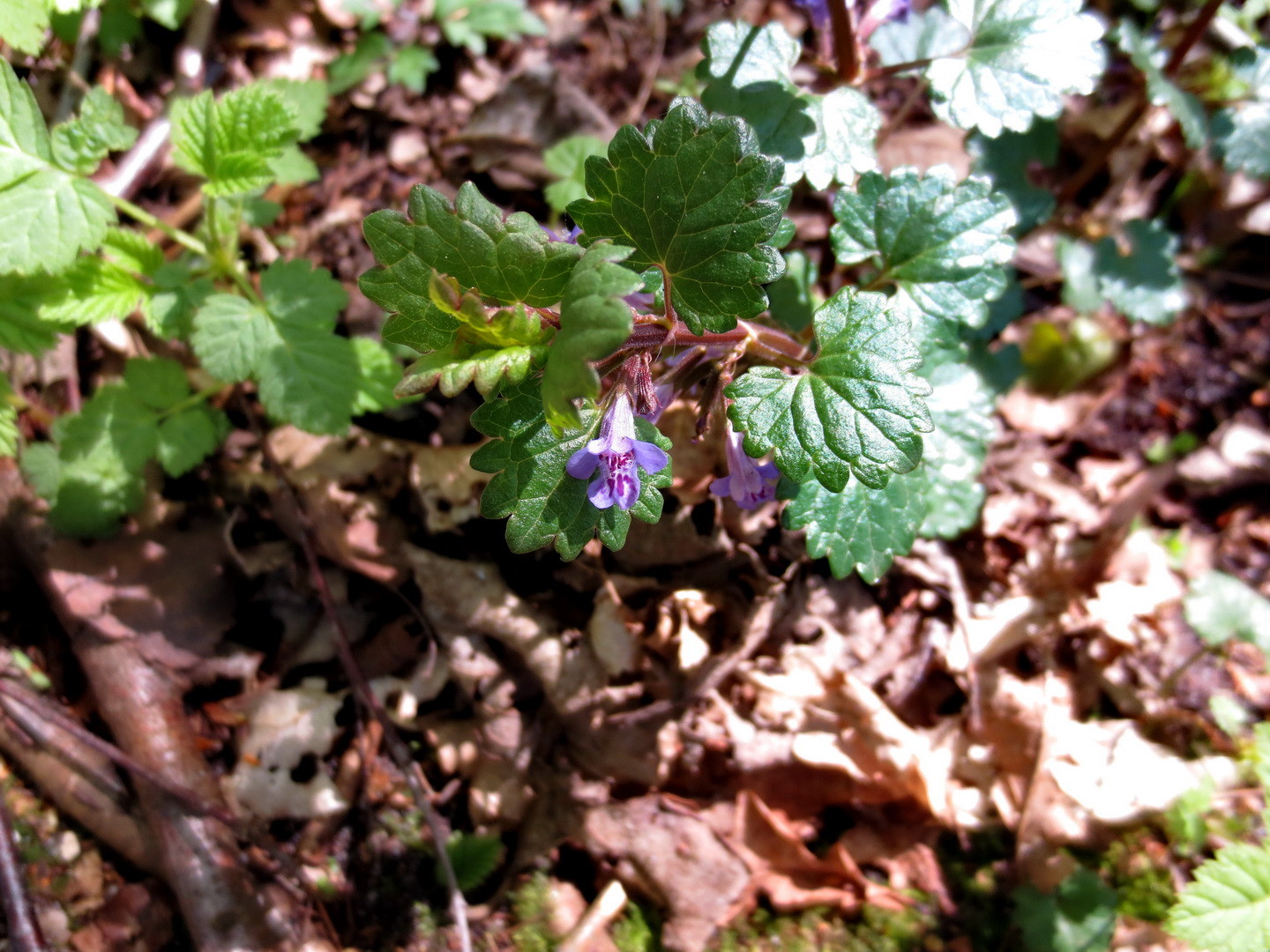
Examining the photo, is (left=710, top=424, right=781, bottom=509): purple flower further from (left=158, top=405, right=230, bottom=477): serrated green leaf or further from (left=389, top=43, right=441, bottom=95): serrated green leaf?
(left=389, top=43, right=441, bottom=95): serrated green leaf

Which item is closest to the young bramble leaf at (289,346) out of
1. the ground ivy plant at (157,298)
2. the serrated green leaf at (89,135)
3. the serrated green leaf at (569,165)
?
the ground ivy plant at (157,298)

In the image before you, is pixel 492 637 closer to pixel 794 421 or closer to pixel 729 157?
pixel 794 421

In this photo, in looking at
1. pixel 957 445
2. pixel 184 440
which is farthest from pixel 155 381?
pixel 957 445

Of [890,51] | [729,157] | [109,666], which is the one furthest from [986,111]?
[109,666]

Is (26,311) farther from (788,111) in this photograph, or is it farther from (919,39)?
(919,39)

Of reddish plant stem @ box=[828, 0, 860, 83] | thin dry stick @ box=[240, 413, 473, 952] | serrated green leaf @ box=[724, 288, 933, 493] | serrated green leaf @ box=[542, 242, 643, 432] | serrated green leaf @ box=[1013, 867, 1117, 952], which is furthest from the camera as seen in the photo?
serrated green leaf @ box=[1013, 867, 1117, 952]

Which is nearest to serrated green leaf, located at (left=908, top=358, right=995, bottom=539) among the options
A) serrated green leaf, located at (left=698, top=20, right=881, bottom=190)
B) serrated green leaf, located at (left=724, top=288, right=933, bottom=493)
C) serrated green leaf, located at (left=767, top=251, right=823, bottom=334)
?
serrated green leaf, located at (left=767, top=251, right=823, bottom=334)
